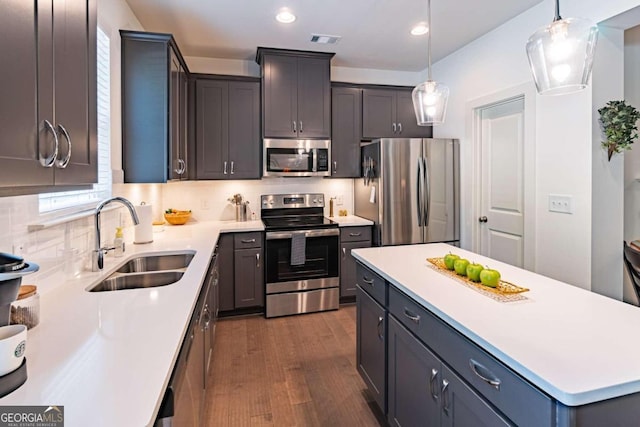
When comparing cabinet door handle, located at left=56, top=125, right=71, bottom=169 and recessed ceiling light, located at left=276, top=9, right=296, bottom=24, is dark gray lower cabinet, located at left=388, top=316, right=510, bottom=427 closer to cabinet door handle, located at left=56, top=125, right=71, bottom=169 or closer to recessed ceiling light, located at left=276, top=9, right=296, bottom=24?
cabinet door handle, located at left=56, top=125, right=71, bottom=169

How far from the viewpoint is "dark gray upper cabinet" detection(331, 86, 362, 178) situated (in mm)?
4129

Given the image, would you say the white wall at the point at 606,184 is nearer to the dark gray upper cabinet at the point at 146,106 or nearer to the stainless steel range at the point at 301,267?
the stainless steel range at the point at 301,267

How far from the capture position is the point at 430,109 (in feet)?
7.17

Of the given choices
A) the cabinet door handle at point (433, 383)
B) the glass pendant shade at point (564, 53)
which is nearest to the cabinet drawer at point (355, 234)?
the cabinet door handle at point (433, 383)

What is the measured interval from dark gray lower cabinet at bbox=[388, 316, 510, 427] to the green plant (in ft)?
6.56

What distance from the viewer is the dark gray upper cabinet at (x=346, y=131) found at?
4.13 m

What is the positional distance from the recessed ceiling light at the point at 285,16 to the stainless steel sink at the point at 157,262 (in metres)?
2.09

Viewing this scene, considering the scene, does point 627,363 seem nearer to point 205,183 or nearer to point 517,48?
point 517,48

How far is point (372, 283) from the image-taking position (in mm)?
2123

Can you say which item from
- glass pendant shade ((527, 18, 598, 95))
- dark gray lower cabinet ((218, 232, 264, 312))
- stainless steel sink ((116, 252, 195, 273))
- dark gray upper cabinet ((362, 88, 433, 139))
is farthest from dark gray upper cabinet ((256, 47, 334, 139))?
glass pendant shade ((527, 18, 598, 95))

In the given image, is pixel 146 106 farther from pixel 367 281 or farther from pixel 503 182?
pixel 503 182

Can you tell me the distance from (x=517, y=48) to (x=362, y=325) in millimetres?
2724

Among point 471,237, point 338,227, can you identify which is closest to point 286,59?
point 338,227

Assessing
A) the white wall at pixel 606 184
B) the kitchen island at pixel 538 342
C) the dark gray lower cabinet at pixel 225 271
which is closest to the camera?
the kitchen island at pixel 538 342
